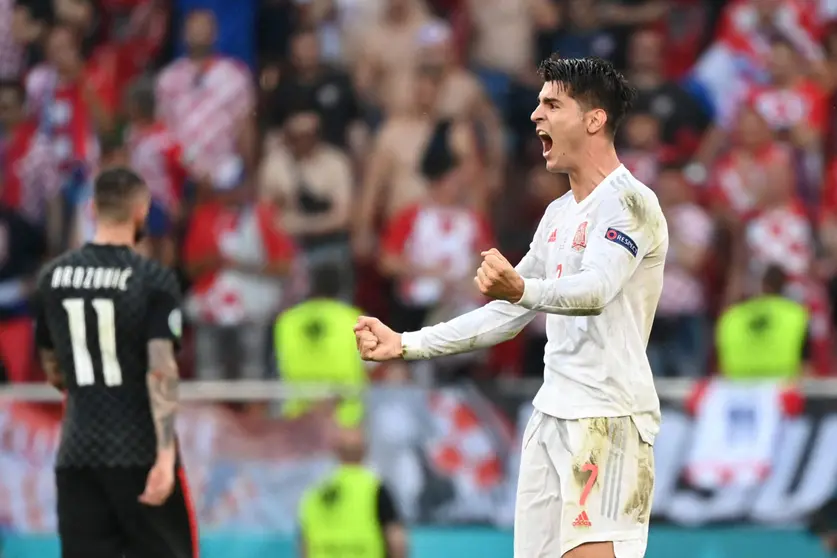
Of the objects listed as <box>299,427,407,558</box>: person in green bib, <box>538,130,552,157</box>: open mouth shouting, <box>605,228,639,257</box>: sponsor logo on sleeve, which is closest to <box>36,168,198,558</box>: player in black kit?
<box>538,130,552,157</box>: open mouth shouting

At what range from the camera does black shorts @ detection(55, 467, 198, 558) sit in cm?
667

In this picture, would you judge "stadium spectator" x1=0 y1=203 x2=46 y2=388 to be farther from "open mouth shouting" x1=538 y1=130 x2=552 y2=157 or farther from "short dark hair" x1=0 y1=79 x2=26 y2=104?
"open mouth shouting" x1=538 y1=130 x2=552 y2=157

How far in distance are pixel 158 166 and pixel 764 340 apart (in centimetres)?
500

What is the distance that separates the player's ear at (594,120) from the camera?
5246 mm

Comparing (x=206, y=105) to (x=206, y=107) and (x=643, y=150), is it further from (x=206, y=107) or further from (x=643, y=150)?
(x=643, y=150)

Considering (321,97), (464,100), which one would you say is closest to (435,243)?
(464,100)

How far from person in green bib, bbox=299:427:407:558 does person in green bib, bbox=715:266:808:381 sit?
2.78 metres

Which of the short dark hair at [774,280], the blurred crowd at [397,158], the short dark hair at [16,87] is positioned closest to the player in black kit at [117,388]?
the blurred crowd at [397,158]

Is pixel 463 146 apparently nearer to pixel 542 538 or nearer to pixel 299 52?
pixel 299 52

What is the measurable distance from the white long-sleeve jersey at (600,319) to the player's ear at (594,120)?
16cm

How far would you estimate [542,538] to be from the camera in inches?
207

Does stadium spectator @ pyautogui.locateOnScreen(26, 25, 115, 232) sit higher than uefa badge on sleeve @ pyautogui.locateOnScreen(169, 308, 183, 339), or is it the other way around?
stadium spectator @ pyautogui.locateOnScreen(26, 25, 115, 232)

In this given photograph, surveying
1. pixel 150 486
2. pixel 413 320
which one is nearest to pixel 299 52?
pixel 413 320

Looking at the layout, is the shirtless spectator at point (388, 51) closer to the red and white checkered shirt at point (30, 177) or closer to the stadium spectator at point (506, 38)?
the stadium spectator at point (506, 38)
